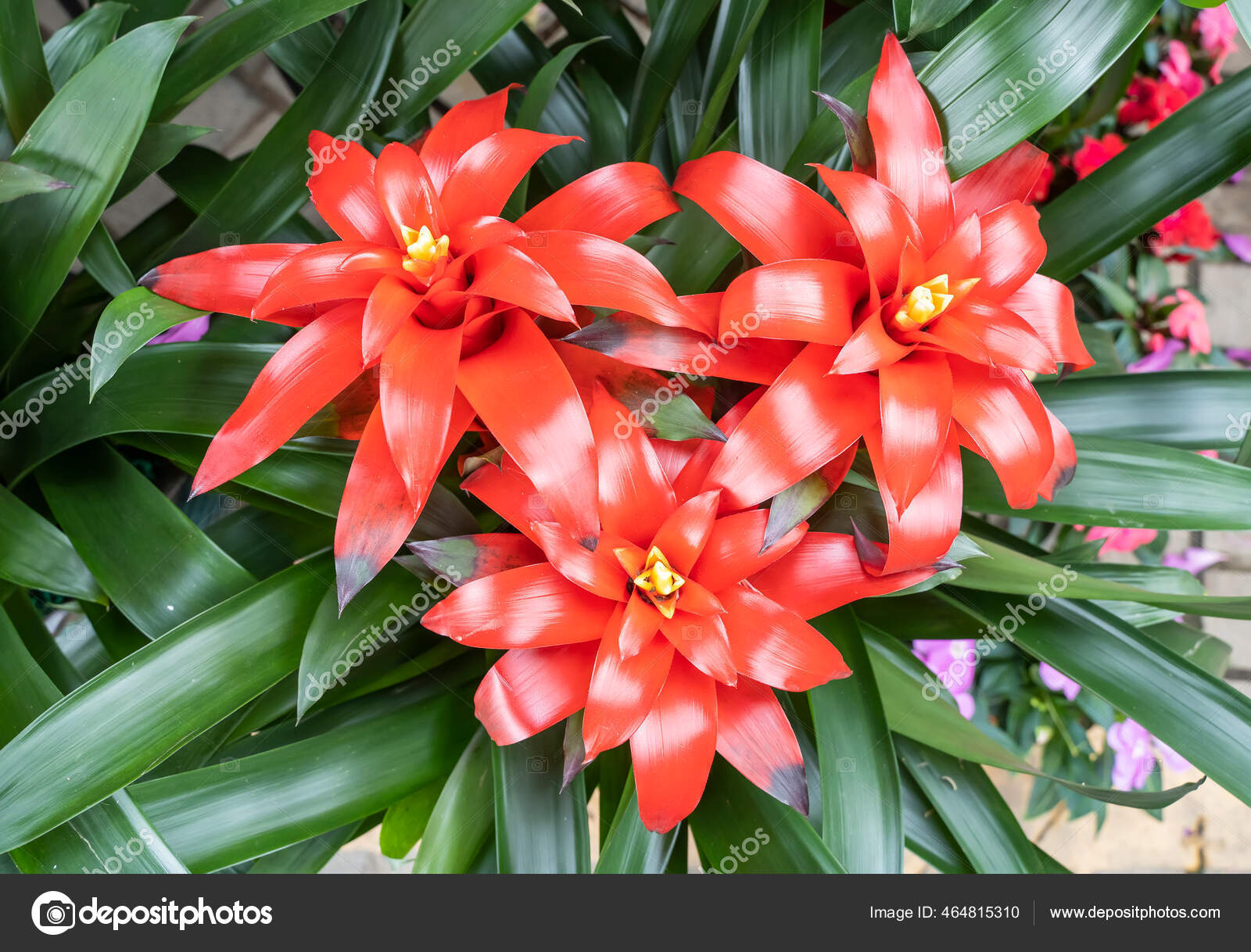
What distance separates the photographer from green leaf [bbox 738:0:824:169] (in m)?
1.02

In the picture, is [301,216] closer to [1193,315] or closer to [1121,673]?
[1121,673]

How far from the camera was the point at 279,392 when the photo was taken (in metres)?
0.68

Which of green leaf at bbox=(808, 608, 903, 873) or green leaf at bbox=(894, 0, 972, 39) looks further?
green leaf at bbox=(808, 608, 903, 873)

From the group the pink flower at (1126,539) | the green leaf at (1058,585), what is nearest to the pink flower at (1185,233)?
the pink flower at (1126,539)

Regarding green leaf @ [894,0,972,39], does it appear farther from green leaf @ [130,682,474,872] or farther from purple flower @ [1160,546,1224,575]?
purple flower @ [1160,546,1224,575]

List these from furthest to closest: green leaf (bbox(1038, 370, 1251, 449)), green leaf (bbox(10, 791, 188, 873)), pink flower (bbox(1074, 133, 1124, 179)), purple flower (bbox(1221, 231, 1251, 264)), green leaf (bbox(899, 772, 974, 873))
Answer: purple flower (bbox(1221, 231, 1251, 264)) < pink flower (bbox(1074, 133, 1124, 179)) < green leaf (bbox(899, 772, 974, 873)) < green leaf (bbox(1038, 370, 1251, 449)) < green leaf (bbox(10, 791, 188, 873))

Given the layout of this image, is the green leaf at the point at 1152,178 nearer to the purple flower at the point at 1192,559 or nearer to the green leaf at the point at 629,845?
the green leaf at the point at 629,845

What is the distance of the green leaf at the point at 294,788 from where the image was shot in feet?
3.01

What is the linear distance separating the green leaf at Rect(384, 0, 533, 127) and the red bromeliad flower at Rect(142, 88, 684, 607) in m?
0.34

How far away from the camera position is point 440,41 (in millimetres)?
1000

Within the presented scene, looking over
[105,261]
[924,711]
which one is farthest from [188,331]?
[924,711]

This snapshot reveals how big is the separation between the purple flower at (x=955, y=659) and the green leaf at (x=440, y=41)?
53.0 inches

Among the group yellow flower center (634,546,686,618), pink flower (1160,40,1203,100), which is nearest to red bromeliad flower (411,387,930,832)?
yellow flower center (634,546,686,618)
